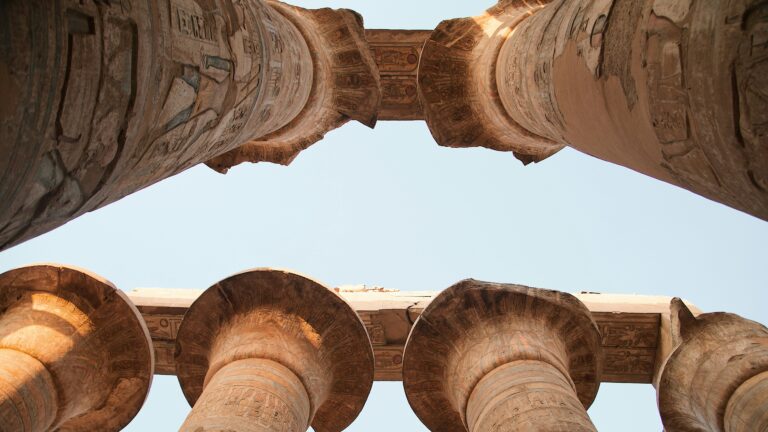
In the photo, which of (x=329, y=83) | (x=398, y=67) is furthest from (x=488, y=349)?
(x=398, y=67)

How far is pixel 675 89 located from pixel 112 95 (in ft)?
8.14

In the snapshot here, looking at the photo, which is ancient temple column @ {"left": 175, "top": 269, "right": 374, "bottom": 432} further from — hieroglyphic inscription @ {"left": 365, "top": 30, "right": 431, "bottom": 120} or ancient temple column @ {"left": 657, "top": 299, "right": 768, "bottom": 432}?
hieroglyphic inscription @ {"left": 365, "top": 30, "right": 431, "bottom": 120}

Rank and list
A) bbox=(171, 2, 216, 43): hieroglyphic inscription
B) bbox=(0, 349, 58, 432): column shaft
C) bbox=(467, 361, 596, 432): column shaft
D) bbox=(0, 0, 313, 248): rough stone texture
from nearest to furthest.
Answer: bbox=(0, 0, 313, 248): rough stone texture < bbox=(171, 2, 216, 43): hieroglyphic inscription < bbox=(467, 361, 596, 432): column shaft < bbox=(0, 349, 58, 432): column shaft

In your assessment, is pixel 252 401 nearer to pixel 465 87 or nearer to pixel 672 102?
pixel 672 102

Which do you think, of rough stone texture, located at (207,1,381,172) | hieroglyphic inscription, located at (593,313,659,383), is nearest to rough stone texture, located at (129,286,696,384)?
hieroglyphic inscription, located at (593,313,659,383)

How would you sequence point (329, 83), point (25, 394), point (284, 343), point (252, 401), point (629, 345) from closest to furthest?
1. point (252, 401)
2. point (25, 394)
3. point (284, 343)
4. point (329, 83)
5. point (629, 345)

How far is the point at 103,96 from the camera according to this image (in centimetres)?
237

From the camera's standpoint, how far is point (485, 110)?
8.54 m

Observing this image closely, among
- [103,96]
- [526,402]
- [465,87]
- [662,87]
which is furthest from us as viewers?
[465,87]

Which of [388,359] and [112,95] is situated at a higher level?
[112,95]

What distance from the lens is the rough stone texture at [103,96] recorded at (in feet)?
6.39

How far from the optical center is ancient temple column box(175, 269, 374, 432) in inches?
253

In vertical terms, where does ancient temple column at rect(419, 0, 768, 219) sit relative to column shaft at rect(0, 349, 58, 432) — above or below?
above

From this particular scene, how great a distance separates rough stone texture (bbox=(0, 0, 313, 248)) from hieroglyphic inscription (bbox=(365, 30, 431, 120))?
683 centimetres
